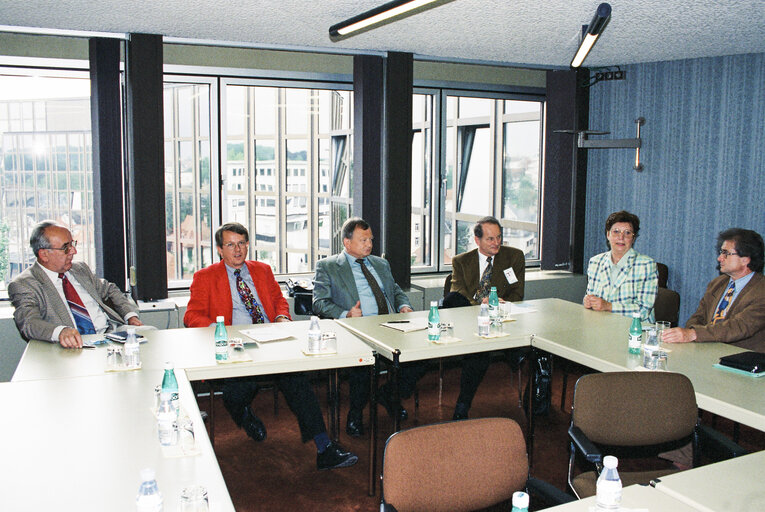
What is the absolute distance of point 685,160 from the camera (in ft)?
19.2

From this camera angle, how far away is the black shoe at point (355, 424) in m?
4.35

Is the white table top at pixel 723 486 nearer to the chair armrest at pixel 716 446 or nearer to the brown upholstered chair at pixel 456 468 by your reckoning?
the brown upholstered chair at pixel 456 468

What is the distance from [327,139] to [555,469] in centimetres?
364

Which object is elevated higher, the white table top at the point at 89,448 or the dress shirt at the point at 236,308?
the dress shirt at the point at 236,308

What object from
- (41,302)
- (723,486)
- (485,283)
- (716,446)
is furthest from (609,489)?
(485,283)

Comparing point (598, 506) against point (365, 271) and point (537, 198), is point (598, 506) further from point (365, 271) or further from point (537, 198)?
point (537, 198)

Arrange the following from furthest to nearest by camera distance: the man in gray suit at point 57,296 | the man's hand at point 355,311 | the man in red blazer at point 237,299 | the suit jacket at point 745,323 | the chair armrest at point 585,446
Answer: the man's hand at point 355,311 → the man in red blazer at point 237,299 → the suit jacket at point 745,323 → the man in gray suit at point 57,296 → the chair armrest at point 585,446

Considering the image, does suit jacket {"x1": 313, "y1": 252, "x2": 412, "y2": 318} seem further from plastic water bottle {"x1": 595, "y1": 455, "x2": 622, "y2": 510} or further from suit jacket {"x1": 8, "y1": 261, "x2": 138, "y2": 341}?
plastic water bottle {"x1": 595, "y1": 455, "x2": 622, "y2": 510}

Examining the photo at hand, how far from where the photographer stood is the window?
16.5 ft

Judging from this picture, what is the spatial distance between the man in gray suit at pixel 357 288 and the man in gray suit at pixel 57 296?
4.03 ft

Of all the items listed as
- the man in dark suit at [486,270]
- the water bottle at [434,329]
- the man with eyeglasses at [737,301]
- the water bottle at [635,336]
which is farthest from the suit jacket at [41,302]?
the man with eyeglasses at [737,301]

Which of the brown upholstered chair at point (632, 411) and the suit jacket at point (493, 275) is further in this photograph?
the suit jacket at point (493, 275)

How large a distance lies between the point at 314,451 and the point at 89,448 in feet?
6.58

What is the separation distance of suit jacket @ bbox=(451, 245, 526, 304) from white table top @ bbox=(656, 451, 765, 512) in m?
2.98
